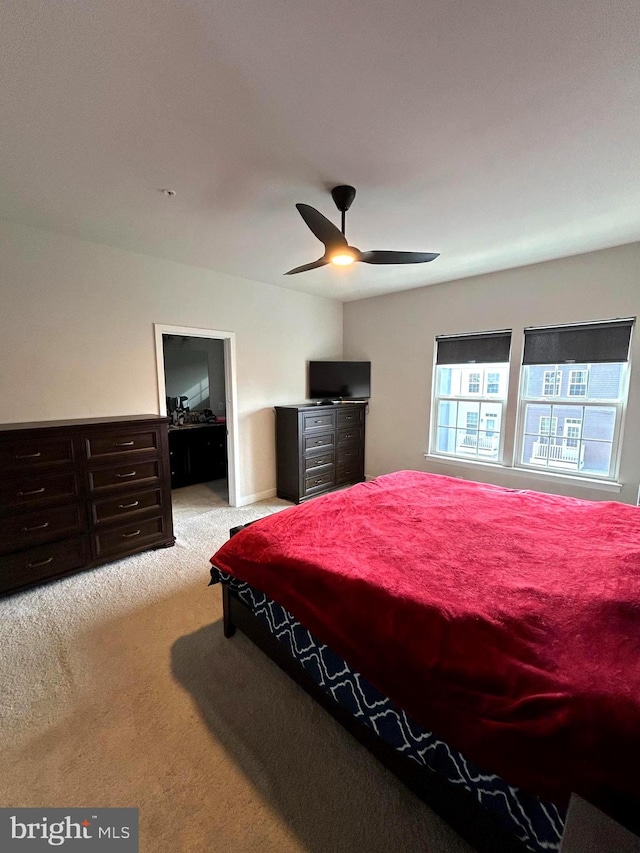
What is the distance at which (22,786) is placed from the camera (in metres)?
1.29

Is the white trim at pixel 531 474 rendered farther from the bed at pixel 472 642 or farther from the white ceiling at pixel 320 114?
the white ceiling at pixel 320 114

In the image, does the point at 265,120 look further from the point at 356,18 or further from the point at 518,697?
the point at 518,697

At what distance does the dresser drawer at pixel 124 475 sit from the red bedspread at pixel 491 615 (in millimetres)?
1344

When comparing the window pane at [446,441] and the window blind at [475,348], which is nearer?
the window blind at [475,348]

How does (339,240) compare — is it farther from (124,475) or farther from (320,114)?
(124,475)

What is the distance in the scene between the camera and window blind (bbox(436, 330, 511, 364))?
3738 millimetres

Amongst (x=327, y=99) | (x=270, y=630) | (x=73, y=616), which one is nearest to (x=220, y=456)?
(x=73, y=616)

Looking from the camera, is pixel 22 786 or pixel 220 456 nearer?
pixel 22 786

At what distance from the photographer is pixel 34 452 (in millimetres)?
2361

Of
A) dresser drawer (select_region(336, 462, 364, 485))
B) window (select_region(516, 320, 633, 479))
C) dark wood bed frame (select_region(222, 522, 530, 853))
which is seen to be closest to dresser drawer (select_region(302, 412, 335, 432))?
dresser drawer (select_region(336, 462, 364, 485))

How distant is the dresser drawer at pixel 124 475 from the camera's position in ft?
8.69

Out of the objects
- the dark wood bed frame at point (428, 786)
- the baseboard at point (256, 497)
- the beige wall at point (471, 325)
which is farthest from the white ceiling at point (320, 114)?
the baseboard at point (256, 497)

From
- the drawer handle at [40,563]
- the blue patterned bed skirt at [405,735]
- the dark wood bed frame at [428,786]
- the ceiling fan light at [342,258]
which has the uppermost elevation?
the ceiling fan light at [342,258]

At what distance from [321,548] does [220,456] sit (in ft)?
12.8
